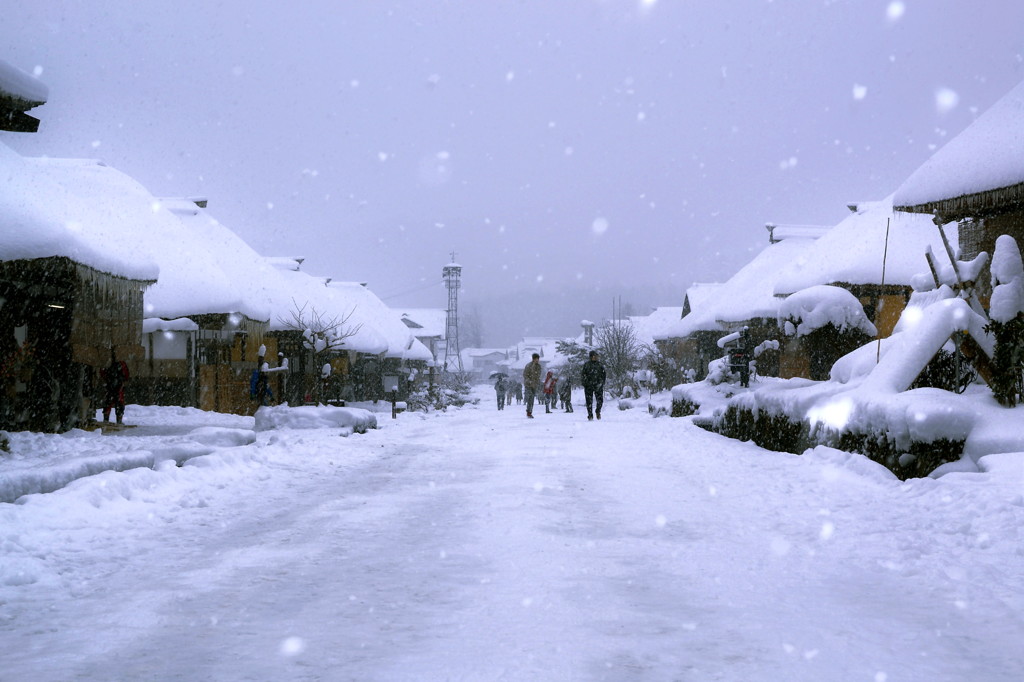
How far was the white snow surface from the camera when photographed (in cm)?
1656

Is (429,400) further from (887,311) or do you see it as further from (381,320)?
(887,311)

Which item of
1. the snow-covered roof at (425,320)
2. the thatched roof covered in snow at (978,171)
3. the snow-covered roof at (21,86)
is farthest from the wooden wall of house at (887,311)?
the snow-covered roof at (425,320)

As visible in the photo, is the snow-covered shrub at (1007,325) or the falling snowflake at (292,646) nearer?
the falling snowflake at (292,646)

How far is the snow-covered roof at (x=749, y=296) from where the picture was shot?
2776 cm

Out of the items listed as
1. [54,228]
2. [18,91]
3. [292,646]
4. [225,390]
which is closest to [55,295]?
[54,228]

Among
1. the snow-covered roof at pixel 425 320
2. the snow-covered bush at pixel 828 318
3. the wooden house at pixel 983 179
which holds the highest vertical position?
the snow-covered roof at pixel 425 320

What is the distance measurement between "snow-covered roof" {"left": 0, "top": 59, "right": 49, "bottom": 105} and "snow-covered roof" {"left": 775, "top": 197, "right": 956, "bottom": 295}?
18.0 meters

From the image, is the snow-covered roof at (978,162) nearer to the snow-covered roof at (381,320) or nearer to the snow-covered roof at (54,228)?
the snow-covered roof at (54,228)

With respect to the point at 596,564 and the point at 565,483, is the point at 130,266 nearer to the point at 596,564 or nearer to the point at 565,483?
the point at 565,483

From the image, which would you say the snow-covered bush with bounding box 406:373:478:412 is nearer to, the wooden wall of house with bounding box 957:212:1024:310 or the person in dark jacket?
the person in dark jacket

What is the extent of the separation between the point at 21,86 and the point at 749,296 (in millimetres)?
25952

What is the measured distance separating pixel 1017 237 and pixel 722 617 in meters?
12.0

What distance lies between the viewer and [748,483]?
7570 millimetres

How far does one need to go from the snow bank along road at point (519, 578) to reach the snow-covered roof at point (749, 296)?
20.9 metres
